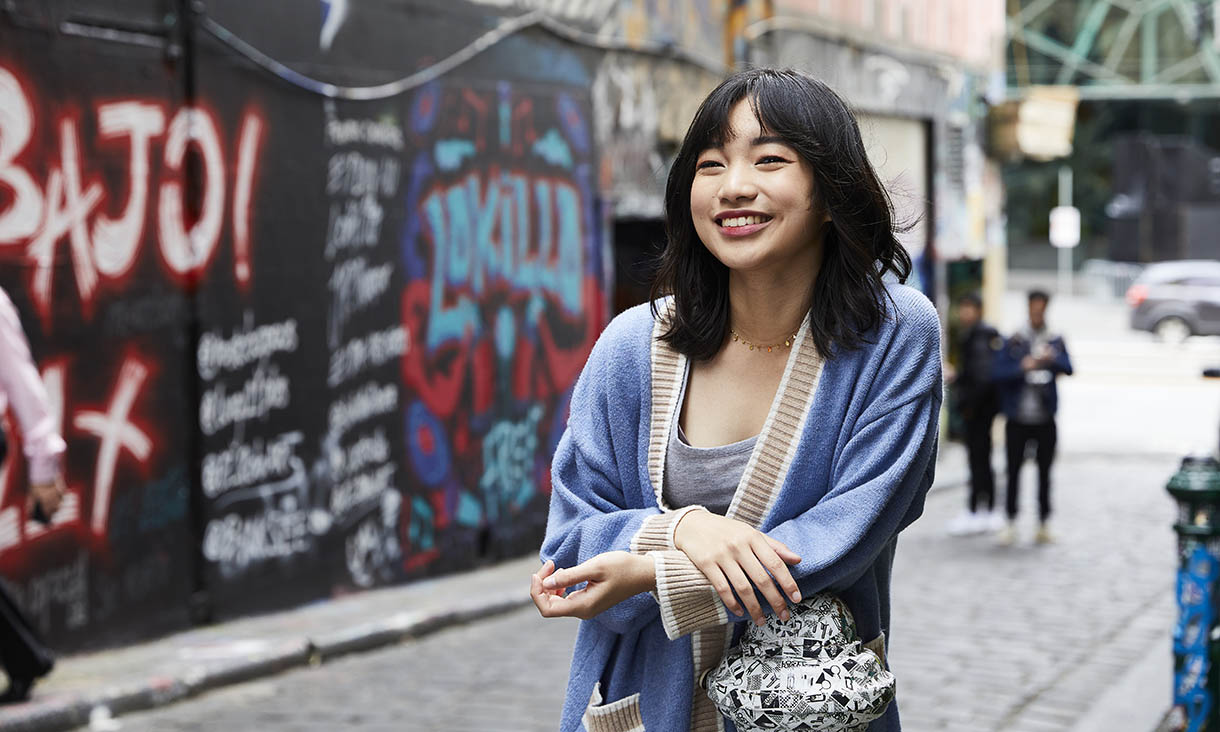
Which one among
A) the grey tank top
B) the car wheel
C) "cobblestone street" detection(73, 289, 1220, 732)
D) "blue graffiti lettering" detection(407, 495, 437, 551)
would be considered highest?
the grey tank top

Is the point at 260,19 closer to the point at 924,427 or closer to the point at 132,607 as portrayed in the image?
the point at 132,607

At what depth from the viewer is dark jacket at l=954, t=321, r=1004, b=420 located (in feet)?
37.6

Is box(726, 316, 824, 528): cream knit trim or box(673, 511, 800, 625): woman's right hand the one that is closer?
box(673, 511, 800, 625): woman's right hand

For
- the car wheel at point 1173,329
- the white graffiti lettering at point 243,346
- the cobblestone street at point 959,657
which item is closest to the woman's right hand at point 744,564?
the cobblestone street at point 959,657

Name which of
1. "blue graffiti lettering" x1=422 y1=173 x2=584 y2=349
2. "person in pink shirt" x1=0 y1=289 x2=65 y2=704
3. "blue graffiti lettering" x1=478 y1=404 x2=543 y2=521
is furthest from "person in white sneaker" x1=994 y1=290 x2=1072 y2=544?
"person in pink shirt" x1=0 y1=289 x2=65 y2=704

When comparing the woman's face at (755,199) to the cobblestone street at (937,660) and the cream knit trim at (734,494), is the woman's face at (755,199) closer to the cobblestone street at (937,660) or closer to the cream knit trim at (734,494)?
the cream knit trim at (734,494)

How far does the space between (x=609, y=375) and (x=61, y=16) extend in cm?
561

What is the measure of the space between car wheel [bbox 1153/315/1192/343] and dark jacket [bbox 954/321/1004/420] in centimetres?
2440

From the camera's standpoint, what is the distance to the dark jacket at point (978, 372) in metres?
11.4

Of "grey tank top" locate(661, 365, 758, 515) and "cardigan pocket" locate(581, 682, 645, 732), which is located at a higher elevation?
"grey tank top" locate(661, 365, 758, 515)

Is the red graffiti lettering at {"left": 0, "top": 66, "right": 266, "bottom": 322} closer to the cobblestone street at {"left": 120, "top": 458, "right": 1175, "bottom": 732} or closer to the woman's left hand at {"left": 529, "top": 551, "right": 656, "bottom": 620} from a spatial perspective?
the cobblestone street at {"left": 120, "top": 458, "right": 1175, "bottom": 732}

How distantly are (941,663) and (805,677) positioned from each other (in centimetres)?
556

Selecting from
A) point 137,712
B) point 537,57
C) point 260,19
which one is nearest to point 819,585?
point 137,712

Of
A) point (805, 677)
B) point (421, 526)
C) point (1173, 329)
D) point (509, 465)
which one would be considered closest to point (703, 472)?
point (805, 677)
